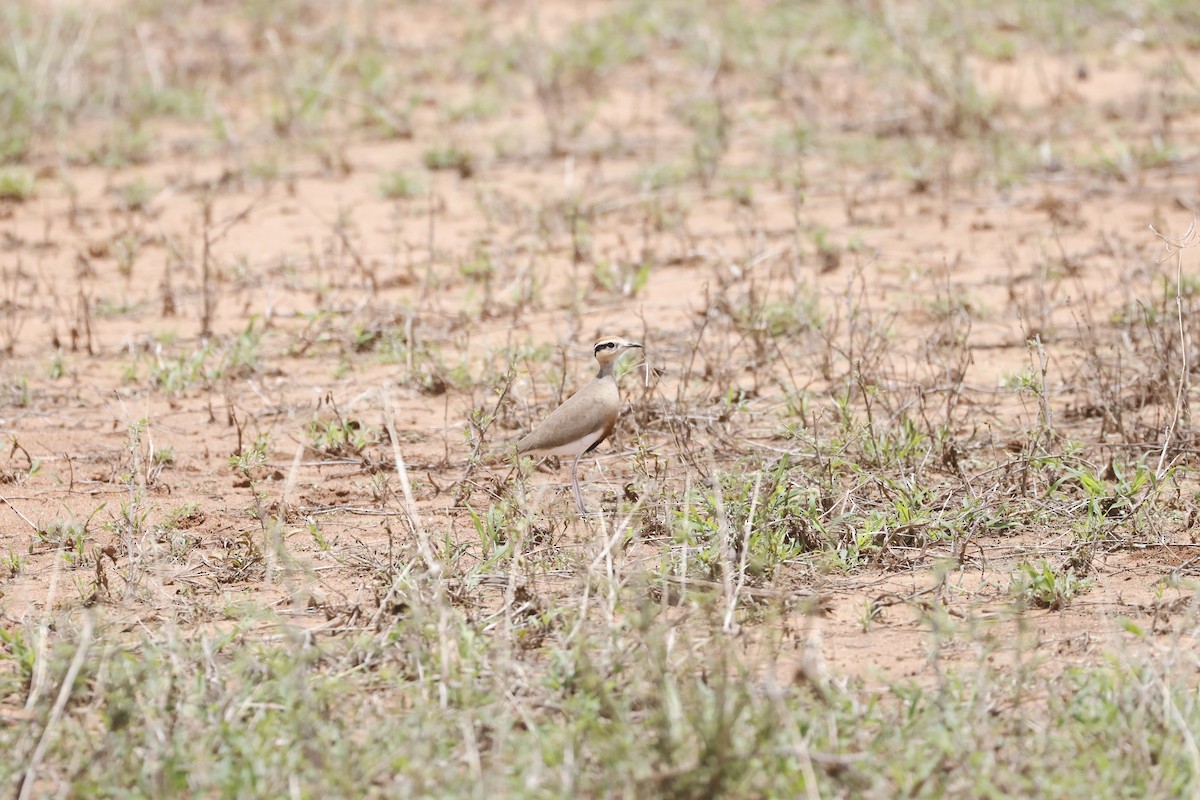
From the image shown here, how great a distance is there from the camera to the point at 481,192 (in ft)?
28.2

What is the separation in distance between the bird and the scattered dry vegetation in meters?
0.16

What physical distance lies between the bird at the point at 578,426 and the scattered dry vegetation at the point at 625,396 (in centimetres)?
16

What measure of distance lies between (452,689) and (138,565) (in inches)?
50.4

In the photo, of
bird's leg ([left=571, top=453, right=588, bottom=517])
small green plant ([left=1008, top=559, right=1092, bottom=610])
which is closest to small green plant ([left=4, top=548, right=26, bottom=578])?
bird's leg ([left=571, top=453, right=588, bottom=517])

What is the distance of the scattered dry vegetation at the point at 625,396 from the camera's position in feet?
11.5

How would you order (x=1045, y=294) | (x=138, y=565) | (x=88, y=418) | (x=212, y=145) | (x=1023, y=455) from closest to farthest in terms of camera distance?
1. (x=138, y=565)
2. (x=1023, y=455)
3. (x=88, y=418)
4. (x=1045, y=294)
5. (x=212, y=145)

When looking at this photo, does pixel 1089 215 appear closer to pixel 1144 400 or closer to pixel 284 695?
pixel 1144 400

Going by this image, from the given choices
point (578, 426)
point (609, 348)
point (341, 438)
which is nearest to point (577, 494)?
point (578, 426)

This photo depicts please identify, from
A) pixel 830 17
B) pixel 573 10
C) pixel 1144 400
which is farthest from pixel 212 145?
pixel 1144 400

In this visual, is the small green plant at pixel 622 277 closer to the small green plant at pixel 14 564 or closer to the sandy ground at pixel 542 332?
the sandy ground at pixel 542 332

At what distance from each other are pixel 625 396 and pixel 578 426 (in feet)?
3.17

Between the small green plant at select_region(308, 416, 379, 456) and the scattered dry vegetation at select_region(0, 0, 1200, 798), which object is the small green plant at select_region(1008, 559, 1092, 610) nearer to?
the scattered dry vegetation at select_region(0, 0, 1200, 798)

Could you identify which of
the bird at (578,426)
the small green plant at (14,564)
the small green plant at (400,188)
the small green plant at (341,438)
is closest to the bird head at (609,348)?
the bird at (578,426)

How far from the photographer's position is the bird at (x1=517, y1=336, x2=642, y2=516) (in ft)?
16.0
